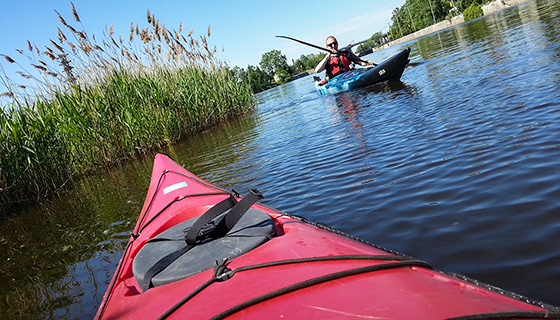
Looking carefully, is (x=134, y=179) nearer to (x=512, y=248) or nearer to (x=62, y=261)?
(x=62, y=261)

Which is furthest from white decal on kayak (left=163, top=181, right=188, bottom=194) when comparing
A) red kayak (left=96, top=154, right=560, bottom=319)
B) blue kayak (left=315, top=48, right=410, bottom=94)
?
blue kayak (left=315, top=48, right=410, bottom=94)

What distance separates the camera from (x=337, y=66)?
1191 cm

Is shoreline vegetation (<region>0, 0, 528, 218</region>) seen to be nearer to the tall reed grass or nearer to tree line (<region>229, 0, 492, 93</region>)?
the tall reed grass

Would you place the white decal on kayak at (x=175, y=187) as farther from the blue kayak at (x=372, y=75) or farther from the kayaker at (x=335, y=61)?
the kayaker at (x=335, y=61)

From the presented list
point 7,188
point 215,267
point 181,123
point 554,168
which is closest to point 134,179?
point 7,188

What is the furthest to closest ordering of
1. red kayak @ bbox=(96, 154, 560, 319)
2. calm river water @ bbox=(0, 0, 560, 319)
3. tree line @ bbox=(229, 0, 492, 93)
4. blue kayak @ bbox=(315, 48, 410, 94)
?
tree line @ bbox=(229, 0, 492, 93), blue kayak @ bbox=(315, 48, 410, 94), calm river water @ bbox=(0, 0, 560, 319), red kayak @ bbox=(96, 154, 560, 319)

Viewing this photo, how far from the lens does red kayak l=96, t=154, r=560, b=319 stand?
1.20 metres

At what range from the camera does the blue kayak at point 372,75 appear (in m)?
9.76

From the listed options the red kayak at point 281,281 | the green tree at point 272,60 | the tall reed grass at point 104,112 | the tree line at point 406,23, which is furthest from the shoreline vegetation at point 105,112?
the green tree at point 272,60

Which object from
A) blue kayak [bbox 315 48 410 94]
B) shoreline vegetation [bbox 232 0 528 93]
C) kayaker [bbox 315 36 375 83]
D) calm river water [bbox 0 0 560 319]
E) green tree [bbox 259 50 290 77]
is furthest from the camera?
green tree [bbox 259 50 290 77]

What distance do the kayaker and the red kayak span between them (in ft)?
30.7

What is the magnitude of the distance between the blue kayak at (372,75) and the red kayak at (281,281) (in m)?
8.25

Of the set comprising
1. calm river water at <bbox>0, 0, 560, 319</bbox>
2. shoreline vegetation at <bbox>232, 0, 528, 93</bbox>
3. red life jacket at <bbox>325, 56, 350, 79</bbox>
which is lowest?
calm river water at <bbox>0, 0, 560, 319</bbox>

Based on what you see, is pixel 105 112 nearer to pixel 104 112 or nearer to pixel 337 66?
pixel 104 112
